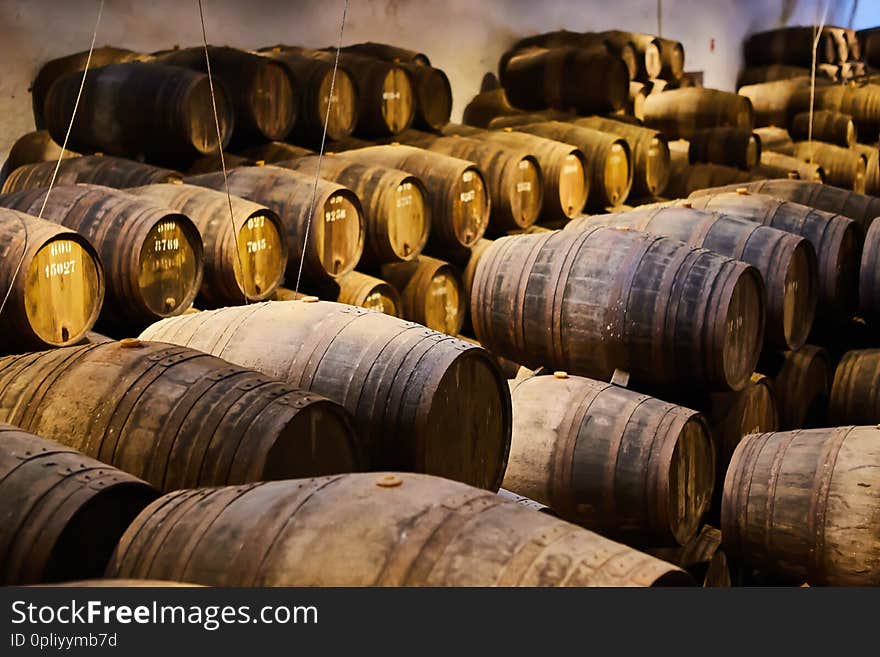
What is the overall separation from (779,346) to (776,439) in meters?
1.22

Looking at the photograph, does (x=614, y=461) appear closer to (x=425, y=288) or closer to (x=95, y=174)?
(x=425, y=288)

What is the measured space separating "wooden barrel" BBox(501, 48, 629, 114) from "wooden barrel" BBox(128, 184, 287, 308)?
484 centimetres

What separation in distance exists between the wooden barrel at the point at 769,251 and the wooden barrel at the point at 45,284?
2309 mm

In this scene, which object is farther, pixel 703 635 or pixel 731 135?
pixel 731 135

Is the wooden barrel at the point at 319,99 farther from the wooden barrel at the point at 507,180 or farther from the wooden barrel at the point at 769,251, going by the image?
the wooden barrel at the point at 769,251

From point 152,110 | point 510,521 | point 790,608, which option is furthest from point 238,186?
point 790,608

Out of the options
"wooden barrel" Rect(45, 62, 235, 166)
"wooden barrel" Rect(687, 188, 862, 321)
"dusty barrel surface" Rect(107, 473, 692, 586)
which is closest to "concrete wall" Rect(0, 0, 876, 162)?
"wooden barrel" Rect(45, 62, 235, 166)

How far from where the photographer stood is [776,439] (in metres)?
4.94

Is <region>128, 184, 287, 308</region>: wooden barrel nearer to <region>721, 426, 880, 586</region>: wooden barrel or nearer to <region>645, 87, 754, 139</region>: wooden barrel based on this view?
<region>721, 426, 880, 586</region>: wooden barrel

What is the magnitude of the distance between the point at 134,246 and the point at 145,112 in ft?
5.94

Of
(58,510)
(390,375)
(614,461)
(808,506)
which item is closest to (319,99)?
(614,461)

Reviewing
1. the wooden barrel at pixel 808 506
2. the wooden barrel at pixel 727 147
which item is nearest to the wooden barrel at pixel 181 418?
the wooden barrel at pixel 808 506

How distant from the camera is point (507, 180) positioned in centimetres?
767

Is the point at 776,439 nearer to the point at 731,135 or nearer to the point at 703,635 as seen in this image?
the point at 703,635
